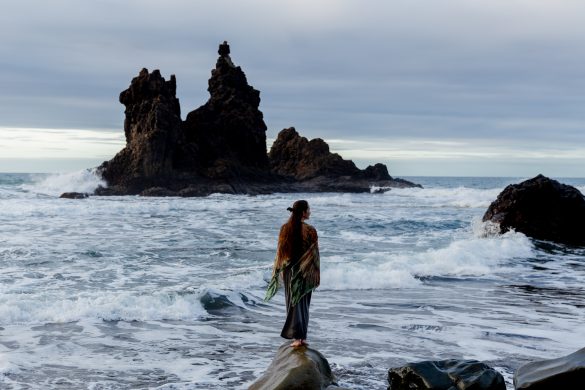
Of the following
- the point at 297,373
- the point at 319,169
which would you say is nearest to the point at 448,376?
the point at 297,373

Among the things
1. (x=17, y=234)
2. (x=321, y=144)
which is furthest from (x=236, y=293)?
(x=321, y=144)

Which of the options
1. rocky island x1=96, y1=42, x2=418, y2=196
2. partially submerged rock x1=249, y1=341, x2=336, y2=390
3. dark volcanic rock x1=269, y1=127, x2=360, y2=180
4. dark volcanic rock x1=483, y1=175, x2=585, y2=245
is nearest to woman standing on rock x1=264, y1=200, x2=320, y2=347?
partially submerged rock x1=249, y1=341, x2=336, y2=390

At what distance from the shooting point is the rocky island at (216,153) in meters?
61.4

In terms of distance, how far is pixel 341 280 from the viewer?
47.4ft

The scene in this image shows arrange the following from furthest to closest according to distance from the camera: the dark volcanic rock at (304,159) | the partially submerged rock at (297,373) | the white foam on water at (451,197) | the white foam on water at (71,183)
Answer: the dark volcanic rock at (304,159), the white foam on water at (71,183), the white foam on water at (451,197), the partially submerged rock at (297,373)

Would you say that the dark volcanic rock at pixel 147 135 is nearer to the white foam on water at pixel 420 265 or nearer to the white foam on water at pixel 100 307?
the white foam on water at pixel 420 265

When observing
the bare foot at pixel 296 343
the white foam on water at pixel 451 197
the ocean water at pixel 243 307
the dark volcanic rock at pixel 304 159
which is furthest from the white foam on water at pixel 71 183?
the bare foot at pixel 296 343

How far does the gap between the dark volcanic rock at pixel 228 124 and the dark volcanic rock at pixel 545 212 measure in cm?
4631

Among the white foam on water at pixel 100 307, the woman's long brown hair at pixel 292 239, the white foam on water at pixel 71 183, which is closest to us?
the woman's long brown hair at pixel 292 239

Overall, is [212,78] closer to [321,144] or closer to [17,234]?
[321,144]

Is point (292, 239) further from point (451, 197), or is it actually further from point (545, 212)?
point (451, 197)

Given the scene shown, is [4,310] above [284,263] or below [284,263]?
below

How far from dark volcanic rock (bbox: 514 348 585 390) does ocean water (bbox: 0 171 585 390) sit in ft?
4.57

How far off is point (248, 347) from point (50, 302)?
4.12m
